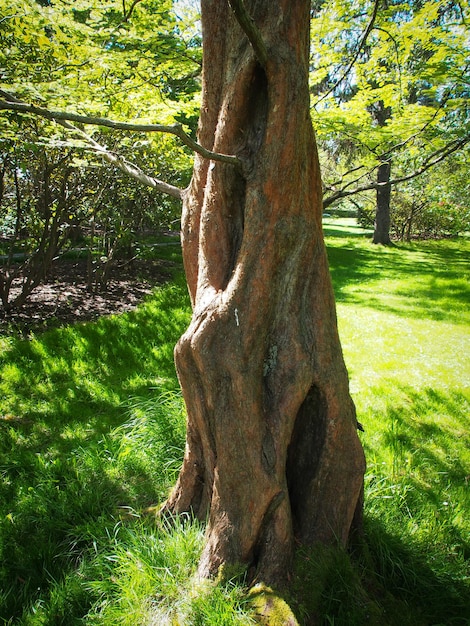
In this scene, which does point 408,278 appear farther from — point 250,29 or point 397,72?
point 250,29

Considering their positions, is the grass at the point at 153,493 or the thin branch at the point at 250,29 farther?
the grass at the point at 153,493

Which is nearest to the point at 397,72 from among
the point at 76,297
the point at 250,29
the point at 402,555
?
the point at 250,29

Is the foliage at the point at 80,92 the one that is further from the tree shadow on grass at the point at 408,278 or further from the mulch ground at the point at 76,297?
the tree shadow on grass at the point at 408,278

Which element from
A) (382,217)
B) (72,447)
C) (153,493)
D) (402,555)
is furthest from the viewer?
(382,217)

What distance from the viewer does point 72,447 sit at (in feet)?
12.0

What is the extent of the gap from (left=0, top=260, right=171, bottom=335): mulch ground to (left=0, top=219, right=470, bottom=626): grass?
619 millimetres

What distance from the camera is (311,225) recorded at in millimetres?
2264

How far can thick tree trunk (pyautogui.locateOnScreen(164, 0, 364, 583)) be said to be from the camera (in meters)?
2.08

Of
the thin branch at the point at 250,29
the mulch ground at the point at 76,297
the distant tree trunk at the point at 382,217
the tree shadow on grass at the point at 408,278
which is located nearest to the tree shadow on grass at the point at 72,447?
the mulch ground at the point at 76,297

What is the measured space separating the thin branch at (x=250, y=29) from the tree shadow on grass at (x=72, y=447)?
2685mm

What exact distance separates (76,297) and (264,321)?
6111 millimetres

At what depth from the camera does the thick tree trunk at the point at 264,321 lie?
6.81 feet

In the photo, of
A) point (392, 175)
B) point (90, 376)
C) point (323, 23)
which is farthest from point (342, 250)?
point (90, 376)

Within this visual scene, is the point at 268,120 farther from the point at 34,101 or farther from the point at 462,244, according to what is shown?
the point at 462,244
